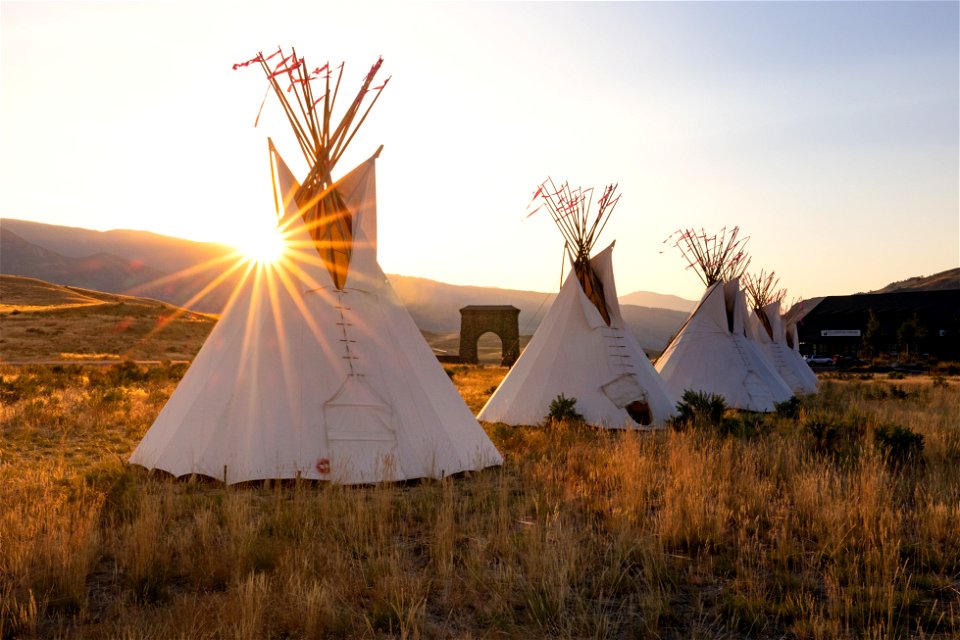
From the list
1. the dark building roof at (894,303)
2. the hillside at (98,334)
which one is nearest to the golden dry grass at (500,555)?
the hillside at (98,334)

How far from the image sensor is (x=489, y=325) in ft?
121

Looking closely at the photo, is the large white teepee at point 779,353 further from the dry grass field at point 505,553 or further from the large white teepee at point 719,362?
the dry grass field at point 505,553

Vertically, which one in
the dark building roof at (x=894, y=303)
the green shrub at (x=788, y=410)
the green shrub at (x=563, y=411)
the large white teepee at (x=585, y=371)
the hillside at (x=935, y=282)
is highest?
the hillside at (x=935, y=282)

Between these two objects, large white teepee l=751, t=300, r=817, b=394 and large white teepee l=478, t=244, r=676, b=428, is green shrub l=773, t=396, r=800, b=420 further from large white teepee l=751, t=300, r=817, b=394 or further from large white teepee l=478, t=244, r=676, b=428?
large white teepee l=751, t=300, r=817, b=394

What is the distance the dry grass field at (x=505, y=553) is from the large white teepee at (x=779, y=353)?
1431 centimetres

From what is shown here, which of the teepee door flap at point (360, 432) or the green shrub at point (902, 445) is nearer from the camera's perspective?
the teepee door flap at point (360, 432)

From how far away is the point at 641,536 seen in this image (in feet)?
16.9

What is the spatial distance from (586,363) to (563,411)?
1227mm

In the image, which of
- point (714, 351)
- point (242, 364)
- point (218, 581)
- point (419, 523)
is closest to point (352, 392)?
→ point (242, 364)

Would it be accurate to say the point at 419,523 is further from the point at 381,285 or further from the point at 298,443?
the point at 381,285

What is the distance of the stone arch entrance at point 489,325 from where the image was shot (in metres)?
36.6

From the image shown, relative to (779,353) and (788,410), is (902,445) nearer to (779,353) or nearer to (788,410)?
(788,410)

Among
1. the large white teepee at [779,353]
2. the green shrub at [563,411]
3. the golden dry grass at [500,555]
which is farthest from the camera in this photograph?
the large white teepee at [779,353]

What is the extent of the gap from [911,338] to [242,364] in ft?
160
